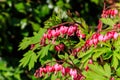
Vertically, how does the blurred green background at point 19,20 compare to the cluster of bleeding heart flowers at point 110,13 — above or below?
below

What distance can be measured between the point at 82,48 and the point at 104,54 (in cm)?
17

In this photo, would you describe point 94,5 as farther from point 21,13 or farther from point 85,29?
point 85,29

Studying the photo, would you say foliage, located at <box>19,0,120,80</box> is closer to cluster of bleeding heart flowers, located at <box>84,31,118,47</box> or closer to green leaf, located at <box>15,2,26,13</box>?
cluster of bleeding heart flowers, located at <box>84,31,118,47</box>

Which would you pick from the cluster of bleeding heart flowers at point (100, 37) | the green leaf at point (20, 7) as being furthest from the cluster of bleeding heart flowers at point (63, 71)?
the green leaf at point (20, 7)

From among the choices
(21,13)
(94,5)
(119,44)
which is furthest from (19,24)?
(119,44)

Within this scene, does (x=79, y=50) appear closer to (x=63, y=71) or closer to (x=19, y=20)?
(x=63, y=71)

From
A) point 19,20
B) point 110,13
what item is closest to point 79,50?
point 110,13

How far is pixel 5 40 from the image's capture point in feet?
18.9

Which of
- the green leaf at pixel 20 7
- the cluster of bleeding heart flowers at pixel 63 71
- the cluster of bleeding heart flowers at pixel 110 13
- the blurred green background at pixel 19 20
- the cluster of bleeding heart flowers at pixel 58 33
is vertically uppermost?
the cluster of bleeding heart flowers at pixel 110 13

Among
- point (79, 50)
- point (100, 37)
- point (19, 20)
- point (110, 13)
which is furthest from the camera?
point (19, 20)

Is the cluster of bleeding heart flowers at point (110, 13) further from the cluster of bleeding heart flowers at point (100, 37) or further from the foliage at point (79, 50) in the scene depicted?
the cluster of bleeding heart flowers at point (100, 37)

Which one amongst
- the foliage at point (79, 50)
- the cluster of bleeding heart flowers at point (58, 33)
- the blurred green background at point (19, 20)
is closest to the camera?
the foliage at point (79, 50)

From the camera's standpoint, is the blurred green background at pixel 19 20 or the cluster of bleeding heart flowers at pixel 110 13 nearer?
the cluster of bleeding heart flowers at pixel 110 13

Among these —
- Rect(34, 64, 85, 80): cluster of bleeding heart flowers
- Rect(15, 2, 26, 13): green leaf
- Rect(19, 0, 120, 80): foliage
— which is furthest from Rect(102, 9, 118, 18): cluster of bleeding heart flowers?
Rect(15, 2, 26, 13): green leaf
